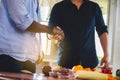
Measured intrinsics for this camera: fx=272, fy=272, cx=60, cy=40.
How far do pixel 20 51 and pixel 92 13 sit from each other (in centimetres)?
108

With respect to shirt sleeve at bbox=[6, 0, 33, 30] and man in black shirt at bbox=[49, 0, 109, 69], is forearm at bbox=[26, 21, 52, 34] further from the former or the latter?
man in black shirt at bbox=[49, 0, 109, 69]

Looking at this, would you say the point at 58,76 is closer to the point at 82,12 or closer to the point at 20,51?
the point at 20,51

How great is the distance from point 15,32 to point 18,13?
0.32 ft

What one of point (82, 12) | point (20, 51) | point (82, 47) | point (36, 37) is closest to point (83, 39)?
point (82, 47)

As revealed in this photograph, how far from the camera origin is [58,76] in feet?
4.35

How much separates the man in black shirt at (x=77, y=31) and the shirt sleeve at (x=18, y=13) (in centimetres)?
91

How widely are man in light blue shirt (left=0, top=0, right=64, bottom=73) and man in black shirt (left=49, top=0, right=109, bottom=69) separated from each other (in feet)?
2.76

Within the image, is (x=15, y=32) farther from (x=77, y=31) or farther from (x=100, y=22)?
(x=100, y=22)

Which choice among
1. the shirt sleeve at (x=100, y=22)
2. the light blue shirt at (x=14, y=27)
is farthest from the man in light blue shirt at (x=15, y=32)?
the shirt sleeve at (x=100, y=22)

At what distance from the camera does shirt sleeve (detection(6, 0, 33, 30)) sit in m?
1.28

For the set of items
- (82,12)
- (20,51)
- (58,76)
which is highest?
(82,12)

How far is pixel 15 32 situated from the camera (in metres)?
1.31

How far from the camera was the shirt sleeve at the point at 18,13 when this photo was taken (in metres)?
1.28

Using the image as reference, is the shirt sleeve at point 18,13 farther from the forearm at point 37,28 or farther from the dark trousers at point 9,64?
the dark trousers at point 9,64
